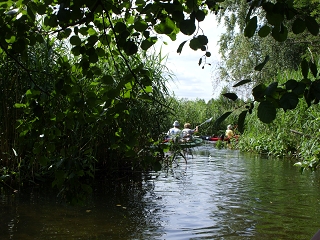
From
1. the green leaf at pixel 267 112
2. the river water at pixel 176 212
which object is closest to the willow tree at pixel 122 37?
the green leaf at pixel 267 112

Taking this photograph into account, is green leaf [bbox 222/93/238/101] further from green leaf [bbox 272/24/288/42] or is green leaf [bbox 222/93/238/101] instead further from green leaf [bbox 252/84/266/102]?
green leaf [bbox 272/24/288/42]

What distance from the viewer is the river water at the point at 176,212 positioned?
509 cm

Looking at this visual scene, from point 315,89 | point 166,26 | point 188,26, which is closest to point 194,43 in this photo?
point 188,26

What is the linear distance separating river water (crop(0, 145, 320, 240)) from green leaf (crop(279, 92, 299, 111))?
3.60m

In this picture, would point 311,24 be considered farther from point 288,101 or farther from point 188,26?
point 188,26

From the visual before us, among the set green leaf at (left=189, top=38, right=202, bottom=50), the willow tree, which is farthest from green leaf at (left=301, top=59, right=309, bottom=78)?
green leaf at (left=189, top=38, right=202, bottom=50)

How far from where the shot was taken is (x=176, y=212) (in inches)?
237

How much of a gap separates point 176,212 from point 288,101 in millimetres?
4656

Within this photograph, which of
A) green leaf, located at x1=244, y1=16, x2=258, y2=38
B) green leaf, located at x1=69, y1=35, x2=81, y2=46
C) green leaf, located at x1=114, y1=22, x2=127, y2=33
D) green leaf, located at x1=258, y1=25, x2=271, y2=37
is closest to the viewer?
green leaf, located at x1=244, y1=16, x2=258, y2=38

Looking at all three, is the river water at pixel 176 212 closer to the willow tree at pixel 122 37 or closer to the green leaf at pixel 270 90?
the willow tree at pixel 122 37

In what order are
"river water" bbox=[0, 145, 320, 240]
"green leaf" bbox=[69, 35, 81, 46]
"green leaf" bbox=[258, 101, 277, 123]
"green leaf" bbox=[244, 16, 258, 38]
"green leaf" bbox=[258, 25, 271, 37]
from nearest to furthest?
"green leaf" bbox=[258, 101, 277, 123]
"green leaf" bbox=[244, 16, 258, 38]
"green leaf" bbox=[258, 25, 271, 37]
"green leaf" bbox=[69, 35, 81, 46]
"river water" bbox=[0, 145, 320, 240]

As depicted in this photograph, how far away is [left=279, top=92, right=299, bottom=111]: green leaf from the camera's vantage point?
1529mm

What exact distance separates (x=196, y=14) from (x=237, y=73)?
1844 cm

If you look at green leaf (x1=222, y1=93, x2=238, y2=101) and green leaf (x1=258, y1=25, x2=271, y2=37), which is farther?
green leaf (x1=258, y1=25, x2=271, y2=37)
